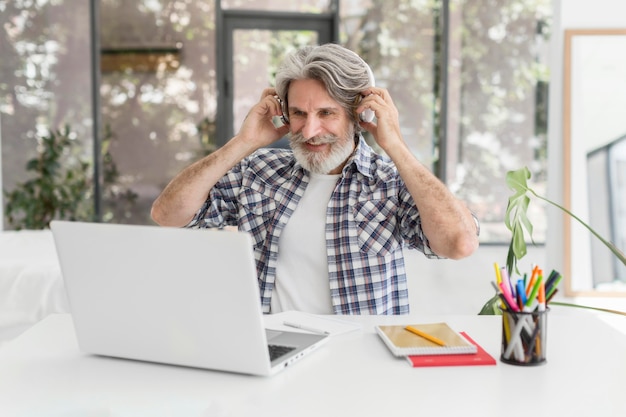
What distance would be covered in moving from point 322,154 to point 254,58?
3814mm

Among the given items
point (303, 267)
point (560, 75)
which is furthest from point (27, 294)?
point (560, 75)

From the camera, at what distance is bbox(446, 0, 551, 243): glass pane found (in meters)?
5.45

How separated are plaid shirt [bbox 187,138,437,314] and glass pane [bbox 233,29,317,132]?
3595 millimetres

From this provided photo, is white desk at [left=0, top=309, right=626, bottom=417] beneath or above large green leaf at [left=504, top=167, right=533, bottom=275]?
beneath

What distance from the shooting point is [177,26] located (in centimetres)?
549

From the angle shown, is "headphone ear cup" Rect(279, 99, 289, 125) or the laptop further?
"headphone ear cup" Rect(279, 99, 289, 125)

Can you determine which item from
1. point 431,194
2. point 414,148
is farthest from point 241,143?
point 414,148

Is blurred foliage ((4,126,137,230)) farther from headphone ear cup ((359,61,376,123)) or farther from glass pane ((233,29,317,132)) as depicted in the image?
headphone ear cup ((359,61,376,123))

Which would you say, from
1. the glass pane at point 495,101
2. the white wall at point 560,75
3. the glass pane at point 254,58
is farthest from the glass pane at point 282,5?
the white wall at point 560,75

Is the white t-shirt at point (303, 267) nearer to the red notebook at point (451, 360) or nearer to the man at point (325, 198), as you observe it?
the man at point (325, 198)

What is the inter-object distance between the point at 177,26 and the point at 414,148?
2.14 meters

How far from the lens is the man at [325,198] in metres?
1.89

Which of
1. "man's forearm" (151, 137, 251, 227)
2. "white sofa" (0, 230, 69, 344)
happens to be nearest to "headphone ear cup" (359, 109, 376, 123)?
"man's forearm" (151, 137, 251, 227)

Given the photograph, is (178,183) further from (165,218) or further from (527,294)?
(527,294)
